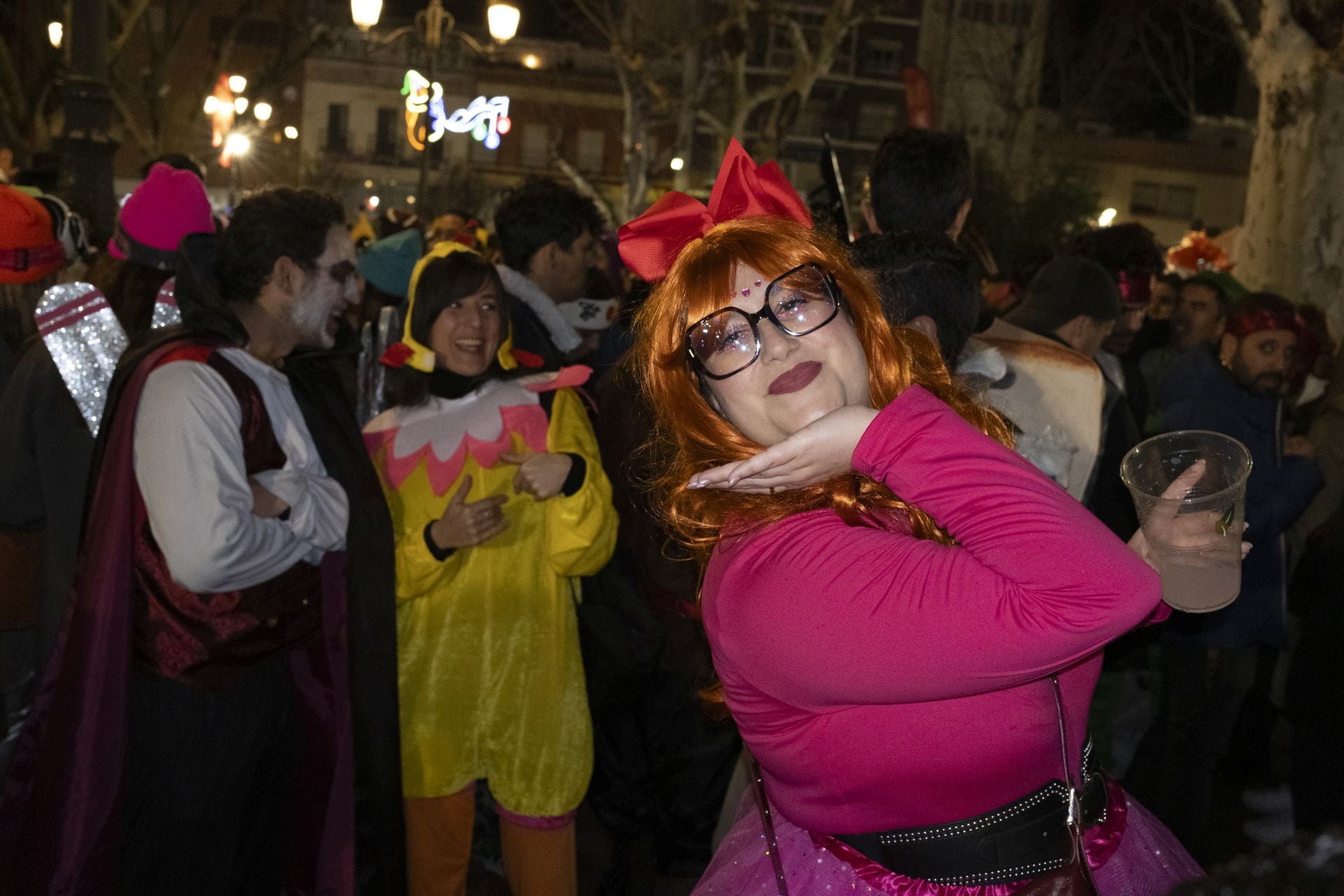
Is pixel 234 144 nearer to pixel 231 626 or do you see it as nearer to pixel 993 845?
pixel 231 626

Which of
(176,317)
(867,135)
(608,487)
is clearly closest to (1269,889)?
(608,487)

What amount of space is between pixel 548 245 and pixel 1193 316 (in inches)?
143

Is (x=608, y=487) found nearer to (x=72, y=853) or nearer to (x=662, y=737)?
(x=662, y=737)

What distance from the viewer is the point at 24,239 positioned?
426 centimetres

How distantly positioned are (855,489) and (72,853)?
7.16 feet

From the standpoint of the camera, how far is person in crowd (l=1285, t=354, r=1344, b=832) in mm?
3918

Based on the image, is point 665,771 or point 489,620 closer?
point 489,620

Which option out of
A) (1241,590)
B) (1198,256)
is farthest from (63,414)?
(1198,256)

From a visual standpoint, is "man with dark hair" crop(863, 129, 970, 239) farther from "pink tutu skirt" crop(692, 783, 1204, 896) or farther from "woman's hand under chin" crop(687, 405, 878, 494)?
"woman's hand under chin" crop(687, 405, 878, 494)

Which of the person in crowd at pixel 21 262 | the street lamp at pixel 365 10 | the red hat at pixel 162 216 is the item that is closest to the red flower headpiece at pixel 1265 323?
the red hat at pixel 162 216

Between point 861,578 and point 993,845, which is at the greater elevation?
point 861,578

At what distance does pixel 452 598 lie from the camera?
3.78 m

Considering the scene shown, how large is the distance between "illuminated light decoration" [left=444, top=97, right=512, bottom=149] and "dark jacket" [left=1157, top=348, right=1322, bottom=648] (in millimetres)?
13799

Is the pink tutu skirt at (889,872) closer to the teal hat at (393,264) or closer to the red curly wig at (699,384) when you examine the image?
the red curly wig at (699,384)
